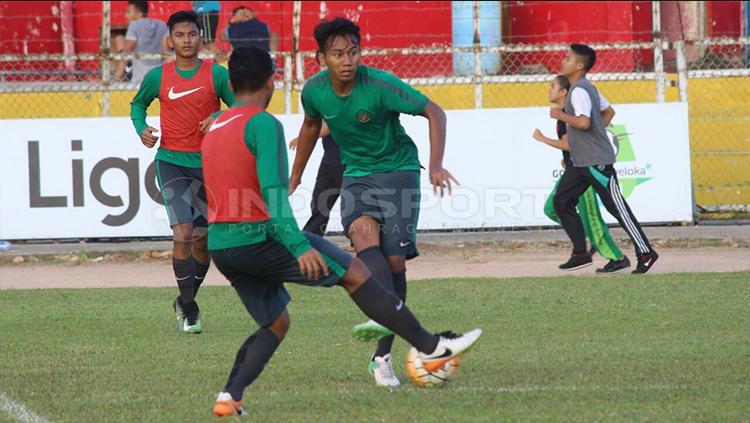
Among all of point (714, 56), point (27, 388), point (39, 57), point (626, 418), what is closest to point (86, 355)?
point (27, 388)

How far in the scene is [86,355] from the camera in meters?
7.44

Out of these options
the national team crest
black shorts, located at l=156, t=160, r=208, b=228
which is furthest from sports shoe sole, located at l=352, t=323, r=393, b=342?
black shorts, located at l=156, t=160, r=208, b=228

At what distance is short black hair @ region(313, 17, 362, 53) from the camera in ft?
20.8

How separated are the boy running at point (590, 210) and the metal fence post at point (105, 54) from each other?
224 inches

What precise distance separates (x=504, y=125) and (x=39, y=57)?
547cm

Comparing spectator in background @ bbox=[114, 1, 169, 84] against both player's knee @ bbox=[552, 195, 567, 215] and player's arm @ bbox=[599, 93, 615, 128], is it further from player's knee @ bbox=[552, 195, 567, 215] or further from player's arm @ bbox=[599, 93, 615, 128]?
player's arm @ bbox=[599, 93, 615, 128]

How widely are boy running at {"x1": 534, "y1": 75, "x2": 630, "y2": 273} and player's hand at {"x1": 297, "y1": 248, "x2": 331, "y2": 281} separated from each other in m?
6.44

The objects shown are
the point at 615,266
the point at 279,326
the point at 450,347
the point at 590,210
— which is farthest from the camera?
the point at 590,210

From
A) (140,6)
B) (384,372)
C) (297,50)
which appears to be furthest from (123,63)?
(384,372)

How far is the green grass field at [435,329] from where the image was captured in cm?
569

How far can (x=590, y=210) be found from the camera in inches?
467

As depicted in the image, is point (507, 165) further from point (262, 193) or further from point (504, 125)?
point (262, 193)

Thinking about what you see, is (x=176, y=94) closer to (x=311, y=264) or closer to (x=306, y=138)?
(x=306, y=138)

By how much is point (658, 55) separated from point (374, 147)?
910 cm
